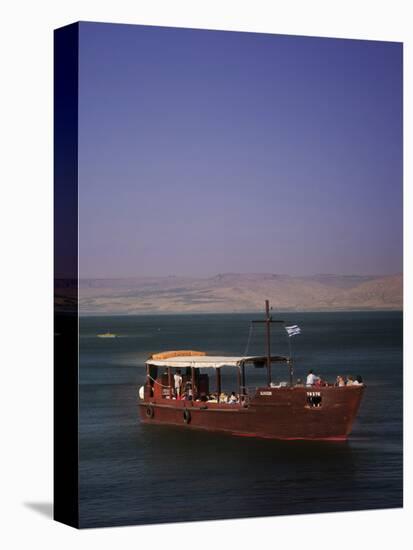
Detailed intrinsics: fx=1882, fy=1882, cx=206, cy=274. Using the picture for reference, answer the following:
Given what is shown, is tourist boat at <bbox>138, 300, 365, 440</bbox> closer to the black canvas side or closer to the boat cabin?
the boat cabin

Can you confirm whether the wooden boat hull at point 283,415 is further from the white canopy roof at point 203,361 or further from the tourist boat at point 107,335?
the tourist boat at point 107,335

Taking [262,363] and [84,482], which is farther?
[262,363]

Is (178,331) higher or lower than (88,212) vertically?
lower

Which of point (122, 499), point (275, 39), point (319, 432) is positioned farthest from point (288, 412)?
point (275, 39)

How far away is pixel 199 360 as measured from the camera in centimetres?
3005

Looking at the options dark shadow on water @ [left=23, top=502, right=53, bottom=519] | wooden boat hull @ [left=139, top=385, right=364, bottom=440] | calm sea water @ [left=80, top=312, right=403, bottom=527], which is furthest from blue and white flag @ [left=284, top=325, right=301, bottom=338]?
dark shadow on water @ [left=23, top=502, right=53, bottom=519]

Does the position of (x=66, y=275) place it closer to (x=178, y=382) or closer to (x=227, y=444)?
(x=178, y=382)

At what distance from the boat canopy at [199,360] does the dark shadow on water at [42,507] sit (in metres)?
2.86

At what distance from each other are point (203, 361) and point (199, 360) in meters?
0.09

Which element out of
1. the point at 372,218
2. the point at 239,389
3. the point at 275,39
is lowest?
the point at 239,389

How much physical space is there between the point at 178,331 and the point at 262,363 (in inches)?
67.3

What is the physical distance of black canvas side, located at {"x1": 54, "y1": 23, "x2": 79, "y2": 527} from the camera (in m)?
28.8

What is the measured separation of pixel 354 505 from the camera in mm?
30500

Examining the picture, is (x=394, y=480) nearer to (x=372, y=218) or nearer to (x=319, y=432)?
(x=319, y=432)
